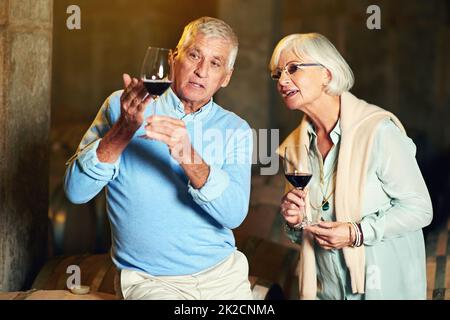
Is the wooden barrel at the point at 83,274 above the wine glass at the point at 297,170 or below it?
below

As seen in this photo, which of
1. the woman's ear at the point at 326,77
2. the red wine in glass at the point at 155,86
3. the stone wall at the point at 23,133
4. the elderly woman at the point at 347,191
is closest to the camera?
the red wine in glass at the point at 155,86

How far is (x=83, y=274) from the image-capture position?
12.2 ft

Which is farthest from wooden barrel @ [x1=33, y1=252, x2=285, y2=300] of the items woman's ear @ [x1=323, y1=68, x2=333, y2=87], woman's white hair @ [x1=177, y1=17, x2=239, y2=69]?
woman's white hair @ [x1=177, y1=17, x2=239, y2=69]

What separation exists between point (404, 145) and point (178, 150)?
0.69 meters

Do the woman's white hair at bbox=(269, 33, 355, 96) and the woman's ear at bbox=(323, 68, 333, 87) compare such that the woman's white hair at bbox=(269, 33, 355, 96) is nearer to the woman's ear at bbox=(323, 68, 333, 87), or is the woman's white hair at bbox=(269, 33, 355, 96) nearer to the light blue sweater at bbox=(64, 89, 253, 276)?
the woman's ear at bbox=(323, 68, 333, 87)

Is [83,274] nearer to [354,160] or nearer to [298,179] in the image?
[298,179]

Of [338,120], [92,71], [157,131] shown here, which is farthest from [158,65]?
[92,71]

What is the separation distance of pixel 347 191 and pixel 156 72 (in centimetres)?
67

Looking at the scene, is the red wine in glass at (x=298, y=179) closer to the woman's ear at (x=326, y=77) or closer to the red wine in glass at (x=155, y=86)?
the woman's ear at (x=326, y=77)

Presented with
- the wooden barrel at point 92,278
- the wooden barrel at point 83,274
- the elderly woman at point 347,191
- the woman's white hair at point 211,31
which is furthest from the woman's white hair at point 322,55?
the wooden barrel at point 83,274

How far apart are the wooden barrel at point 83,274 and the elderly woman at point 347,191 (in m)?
0.82

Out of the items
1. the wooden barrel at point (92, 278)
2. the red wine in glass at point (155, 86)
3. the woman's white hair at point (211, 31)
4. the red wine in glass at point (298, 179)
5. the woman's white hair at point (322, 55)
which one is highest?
the woman's white hair at point (211, 31)

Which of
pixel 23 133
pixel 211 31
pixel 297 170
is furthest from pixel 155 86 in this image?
pixel 23 133

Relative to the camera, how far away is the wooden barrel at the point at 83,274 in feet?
11.9
